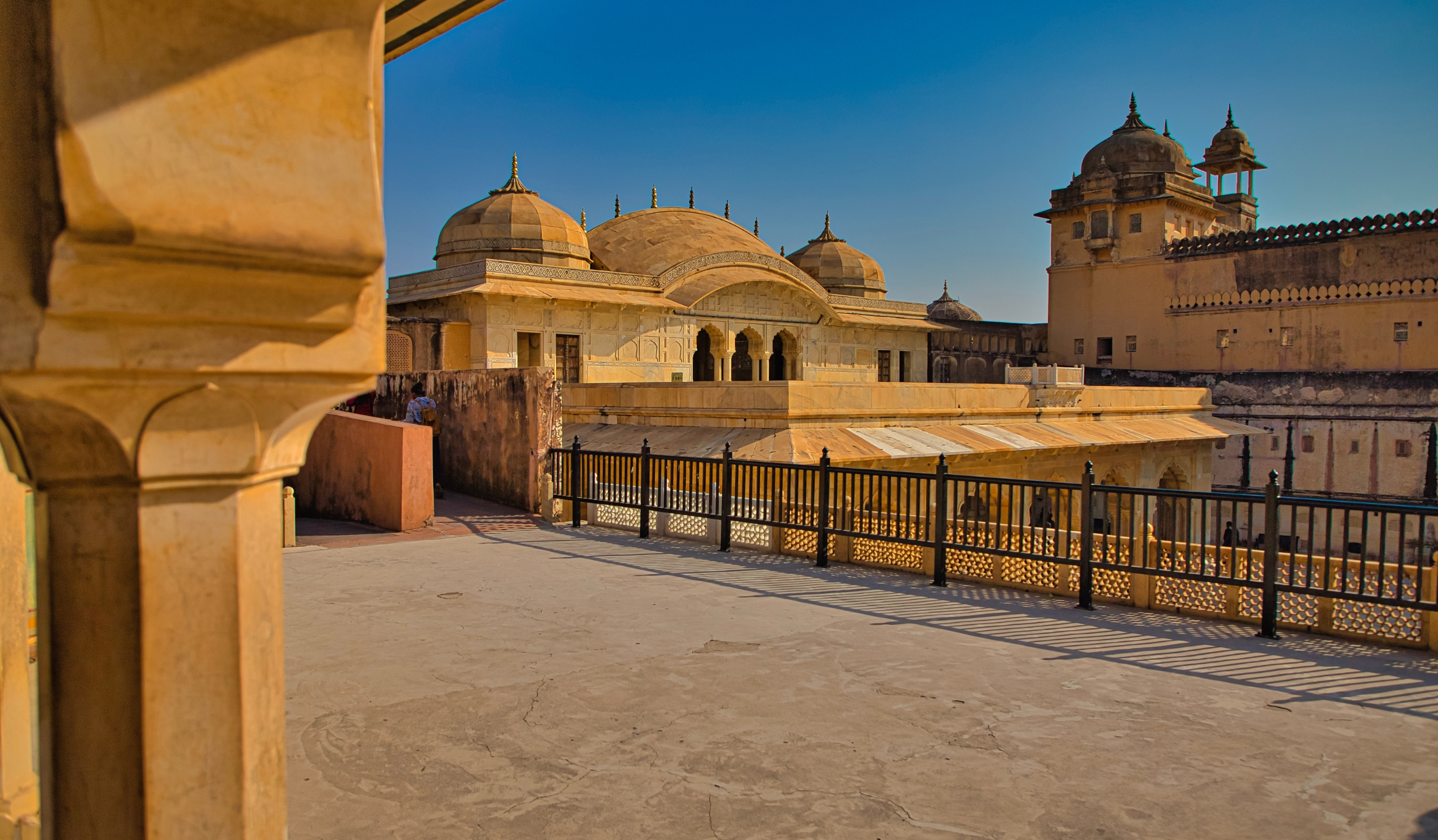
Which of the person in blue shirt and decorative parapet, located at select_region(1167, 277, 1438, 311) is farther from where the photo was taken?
decorative parapet, located at select_region(1167, 277, 1438, 311)

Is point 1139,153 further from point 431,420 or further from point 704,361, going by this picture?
point 431,420

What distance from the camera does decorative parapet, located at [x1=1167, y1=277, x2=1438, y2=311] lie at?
86.3 feet

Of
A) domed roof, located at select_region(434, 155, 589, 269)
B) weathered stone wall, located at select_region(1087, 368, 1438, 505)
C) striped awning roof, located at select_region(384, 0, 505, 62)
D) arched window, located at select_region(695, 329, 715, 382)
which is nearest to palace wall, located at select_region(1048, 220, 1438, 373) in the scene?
weathered stone wall, located at select_region(1087, 368, 1438, 505)

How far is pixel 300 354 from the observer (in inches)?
72.0

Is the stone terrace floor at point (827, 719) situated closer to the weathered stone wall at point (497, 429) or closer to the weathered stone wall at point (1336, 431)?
the weathered stone wall at point (497, 429)

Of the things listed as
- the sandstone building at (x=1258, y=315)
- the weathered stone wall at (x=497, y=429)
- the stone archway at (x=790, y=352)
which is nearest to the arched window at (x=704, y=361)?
the stone archway at (x=790, y=352)

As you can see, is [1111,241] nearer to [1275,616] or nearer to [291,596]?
[1275,616]

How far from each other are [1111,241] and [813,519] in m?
27.5

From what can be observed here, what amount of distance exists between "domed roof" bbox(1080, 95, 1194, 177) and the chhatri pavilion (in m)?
8.12

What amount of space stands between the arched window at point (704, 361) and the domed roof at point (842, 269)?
6565mm

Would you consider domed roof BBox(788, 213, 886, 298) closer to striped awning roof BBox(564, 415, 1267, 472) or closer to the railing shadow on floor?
striped awning roof BBox(564, 415, 1267, 472)

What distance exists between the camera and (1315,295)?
91.9ft

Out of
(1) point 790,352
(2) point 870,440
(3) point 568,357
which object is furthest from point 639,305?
(2) point 870,440

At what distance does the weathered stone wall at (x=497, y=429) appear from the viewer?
1094 centimetres
